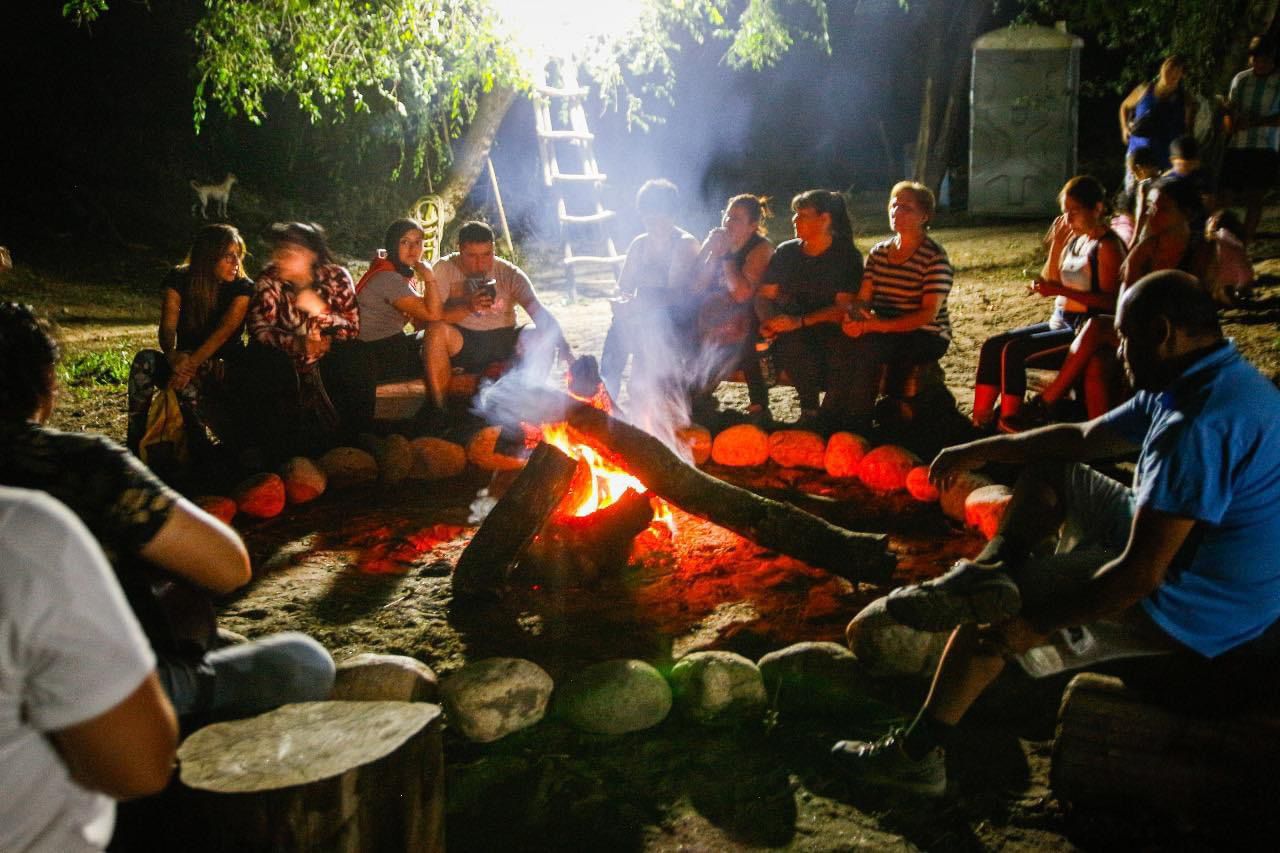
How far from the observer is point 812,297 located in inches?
265

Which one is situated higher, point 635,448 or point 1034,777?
point 635,448

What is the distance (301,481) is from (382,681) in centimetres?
269

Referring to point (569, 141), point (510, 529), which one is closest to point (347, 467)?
point (510, 529)

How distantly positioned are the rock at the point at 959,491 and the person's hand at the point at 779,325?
195 centimetres

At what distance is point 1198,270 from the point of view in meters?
5.65

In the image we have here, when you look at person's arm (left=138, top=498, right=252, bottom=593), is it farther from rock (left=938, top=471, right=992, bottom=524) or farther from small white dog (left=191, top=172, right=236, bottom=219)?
small white dog (left=191, top=172, right=236, bottom=219)

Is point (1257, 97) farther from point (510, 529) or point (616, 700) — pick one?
point (616, 700)

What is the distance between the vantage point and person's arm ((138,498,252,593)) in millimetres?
2164

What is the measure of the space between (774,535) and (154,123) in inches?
681

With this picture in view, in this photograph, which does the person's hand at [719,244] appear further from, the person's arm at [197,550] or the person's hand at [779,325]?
the person's arm at [197,550]

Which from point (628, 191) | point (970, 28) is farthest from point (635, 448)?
point (628, 191)

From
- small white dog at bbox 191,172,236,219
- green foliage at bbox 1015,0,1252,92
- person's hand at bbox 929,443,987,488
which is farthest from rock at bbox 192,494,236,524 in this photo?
small white dog at bbox 191,172,236,219

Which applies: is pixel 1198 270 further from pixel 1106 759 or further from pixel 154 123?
pixel 154 123

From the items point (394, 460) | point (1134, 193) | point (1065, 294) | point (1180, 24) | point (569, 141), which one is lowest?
point (394, 460)
